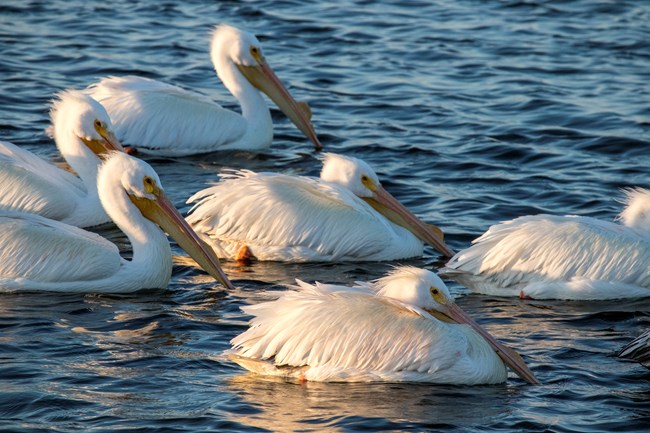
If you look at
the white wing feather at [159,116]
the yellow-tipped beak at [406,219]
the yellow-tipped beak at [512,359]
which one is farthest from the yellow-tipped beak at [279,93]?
the yellow-tipped beak at [512,359]

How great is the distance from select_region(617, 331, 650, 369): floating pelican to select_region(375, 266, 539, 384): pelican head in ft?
1.88

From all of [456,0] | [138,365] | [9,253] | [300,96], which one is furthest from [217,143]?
[456,0]

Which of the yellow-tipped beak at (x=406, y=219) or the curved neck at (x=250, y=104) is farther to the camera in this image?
the curved neck at (x=250, y=104)

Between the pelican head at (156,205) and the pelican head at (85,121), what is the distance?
3.82 feet

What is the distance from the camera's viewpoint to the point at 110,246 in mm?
7184

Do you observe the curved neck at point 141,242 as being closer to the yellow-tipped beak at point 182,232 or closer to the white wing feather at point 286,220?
the yellow-tipped beak at point 182,232

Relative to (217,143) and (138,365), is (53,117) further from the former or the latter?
(138,365)

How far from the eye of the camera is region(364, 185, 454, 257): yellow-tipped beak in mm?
7980

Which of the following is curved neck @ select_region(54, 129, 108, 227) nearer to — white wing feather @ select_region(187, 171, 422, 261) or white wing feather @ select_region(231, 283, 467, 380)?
white wing feather @ select_region(187, 171, 422, 261)

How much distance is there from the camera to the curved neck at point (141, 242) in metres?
7.14

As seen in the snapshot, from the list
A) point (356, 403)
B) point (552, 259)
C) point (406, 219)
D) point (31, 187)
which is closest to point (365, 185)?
point (406, 219)

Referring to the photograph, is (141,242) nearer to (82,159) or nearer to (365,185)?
(82,159)

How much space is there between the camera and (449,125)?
10828 millimetres

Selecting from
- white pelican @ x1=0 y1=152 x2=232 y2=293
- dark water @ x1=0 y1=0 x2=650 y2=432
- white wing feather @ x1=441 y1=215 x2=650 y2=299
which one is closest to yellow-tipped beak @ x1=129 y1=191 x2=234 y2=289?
white pelican @ x1=0 y1=152 x2=232 y2=293
